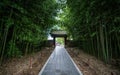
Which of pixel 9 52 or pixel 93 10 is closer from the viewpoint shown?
pixel 9 52

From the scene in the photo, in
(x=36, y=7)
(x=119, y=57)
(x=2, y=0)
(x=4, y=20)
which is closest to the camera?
(x=2, y=0)

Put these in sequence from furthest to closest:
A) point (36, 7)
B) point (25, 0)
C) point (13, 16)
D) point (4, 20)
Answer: point (36, 7) → point (25, 0) → point (13, 16) → point (4, 20)

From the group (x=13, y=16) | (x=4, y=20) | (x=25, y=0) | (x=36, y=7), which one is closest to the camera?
(x=4, y=20)

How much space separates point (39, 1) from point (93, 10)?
268cm

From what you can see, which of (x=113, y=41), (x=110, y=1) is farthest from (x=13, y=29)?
(x=113, y=41)

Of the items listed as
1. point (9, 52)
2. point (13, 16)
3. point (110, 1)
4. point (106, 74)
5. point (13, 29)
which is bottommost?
point (106, 74)

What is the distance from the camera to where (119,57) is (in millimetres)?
10758

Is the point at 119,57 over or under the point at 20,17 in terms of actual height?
under

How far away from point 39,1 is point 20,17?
1.43 m

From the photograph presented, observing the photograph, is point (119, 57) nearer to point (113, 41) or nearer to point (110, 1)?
point (113, 41)

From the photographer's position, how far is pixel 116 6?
21.4 ft

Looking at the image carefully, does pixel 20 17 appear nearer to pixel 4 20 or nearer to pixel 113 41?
pixel 4 20

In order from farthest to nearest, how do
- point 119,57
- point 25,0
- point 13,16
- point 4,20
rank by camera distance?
point 119,57 → point 25,0 → point 13,16 → point 4,20

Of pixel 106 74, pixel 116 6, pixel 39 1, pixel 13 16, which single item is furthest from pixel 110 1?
pixel 13 16
